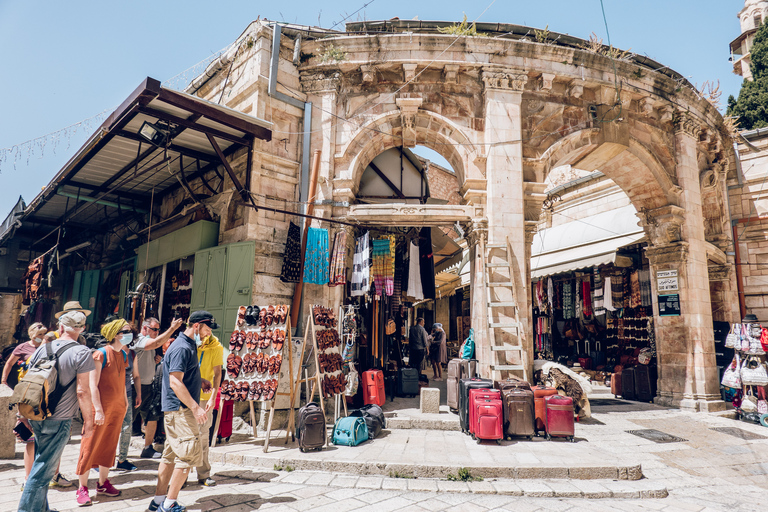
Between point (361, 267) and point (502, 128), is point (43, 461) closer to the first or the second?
point (361, 267)

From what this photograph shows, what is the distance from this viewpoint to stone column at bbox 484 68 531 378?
8250mm

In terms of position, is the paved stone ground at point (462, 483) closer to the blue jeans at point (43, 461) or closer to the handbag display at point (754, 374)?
the blue jeans at point (43, 461)

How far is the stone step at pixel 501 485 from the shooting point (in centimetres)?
465

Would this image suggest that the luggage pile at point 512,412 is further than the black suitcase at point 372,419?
No

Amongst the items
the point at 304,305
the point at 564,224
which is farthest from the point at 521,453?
the point at 564,224

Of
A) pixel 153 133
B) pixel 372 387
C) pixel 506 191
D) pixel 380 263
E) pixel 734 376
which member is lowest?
pixel 372 387

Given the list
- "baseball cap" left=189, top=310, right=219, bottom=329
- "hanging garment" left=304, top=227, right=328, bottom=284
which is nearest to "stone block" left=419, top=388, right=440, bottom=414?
"hanging garment" left=304, top=227, right=328, bottom=284

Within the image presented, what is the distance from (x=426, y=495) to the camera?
15.0 feet

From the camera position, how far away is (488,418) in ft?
20.4

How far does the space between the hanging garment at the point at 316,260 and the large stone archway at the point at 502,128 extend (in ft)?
2.18

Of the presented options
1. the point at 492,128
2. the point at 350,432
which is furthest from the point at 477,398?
the point at 492,128

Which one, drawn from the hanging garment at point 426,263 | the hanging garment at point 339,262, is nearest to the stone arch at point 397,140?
the hanging garment at point 339,262

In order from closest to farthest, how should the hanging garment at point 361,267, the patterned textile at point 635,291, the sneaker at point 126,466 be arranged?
the sneaker at point 126,466 < the hanging garment at point 361,267 < the patterned textile at point 635,291

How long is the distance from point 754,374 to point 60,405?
11586mm
